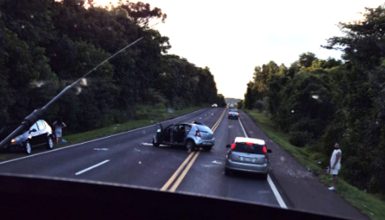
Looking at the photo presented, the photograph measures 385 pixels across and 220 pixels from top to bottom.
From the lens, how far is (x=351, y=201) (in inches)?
593

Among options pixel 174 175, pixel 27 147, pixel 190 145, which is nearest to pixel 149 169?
pixel 174 175

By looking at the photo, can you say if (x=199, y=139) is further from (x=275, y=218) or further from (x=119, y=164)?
(x=275, y=218)

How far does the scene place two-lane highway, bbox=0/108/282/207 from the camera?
1552cm

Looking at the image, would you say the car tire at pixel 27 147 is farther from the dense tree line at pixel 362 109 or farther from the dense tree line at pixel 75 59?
the dense tree line at pixel 362 109

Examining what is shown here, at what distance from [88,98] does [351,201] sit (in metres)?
32.4

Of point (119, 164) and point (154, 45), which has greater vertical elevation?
point (154, 45)

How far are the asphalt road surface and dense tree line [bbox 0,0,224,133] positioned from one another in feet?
20.2

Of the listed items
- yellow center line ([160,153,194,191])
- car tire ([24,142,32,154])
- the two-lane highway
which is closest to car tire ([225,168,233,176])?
the two-lane highway

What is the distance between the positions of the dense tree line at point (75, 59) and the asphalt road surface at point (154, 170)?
6.14m

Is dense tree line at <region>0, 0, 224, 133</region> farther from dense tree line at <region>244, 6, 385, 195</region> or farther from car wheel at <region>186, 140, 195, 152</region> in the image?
dense tree line at <region>244, 6, 385, 195</region>

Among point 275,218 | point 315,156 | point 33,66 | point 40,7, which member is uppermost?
point 40,7

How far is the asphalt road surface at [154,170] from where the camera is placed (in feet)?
50.3

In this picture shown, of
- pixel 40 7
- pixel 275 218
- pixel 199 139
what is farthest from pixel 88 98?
pixel 275 218

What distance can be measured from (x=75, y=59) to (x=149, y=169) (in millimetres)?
27201
